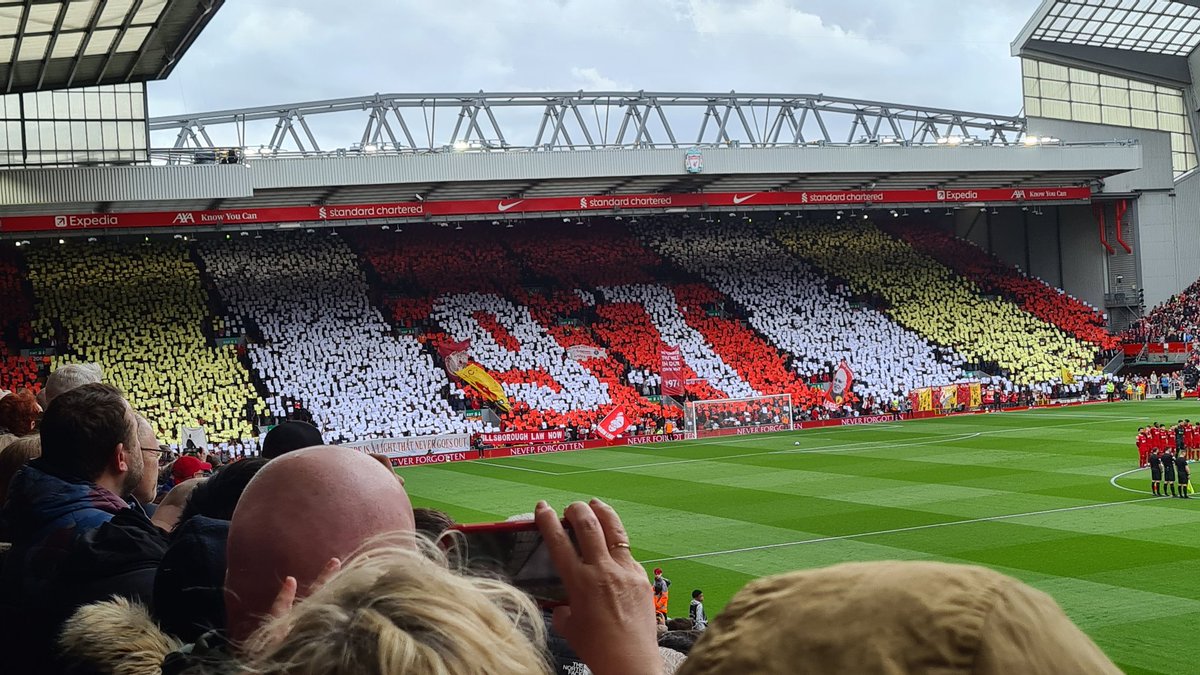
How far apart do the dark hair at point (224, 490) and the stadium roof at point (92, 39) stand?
21180 millimetres

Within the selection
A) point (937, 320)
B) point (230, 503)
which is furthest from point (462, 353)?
point (230, 503)

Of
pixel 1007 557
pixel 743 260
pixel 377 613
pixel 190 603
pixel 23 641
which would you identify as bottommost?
pixel 1007 557

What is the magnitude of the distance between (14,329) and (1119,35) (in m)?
53.4

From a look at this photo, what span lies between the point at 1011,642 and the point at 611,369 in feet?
167

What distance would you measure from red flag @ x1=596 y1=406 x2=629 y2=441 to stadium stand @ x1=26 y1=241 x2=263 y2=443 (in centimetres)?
1269

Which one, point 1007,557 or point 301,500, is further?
point 1007,557

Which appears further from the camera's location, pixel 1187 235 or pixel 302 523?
pixel 1187 235

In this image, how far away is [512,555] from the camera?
102 inches

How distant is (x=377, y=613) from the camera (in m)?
1.72

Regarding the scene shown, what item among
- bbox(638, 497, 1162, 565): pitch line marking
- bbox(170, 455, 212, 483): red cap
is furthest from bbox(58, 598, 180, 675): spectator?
bbox(638, 497, 1162, 565): pitch line marking

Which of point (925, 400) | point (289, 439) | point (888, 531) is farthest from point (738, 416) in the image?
point (289, 439)

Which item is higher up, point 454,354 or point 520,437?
point 454,354

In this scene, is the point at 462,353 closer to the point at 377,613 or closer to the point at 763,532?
the point at 763,532

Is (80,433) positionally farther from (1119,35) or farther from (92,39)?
(1119,35)
